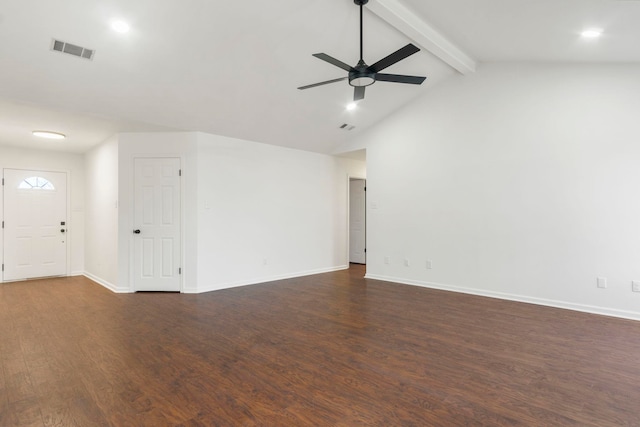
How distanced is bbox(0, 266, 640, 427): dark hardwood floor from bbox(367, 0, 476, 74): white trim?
11.1ft

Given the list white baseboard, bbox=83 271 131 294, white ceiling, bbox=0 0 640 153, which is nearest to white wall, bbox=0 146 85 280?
white baseboard, bbox=83 271 131 294

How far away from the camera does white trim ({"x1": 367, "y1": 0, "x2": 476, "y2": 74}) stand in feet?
11.1

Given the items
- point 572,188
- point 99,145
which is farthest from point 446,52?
point 99,145

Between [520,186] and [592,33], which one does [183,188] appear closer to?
[520,186]

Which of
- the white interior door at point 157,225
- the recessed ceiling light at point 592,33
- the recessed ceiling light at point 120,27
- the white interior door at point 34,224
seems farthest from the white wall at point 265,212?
the recessed ceiling light at point 592,33

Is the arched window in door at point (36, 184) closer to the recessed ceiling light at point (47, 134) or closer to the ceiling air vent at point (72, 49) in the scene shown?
the recessed ceiling light at point (47, 134)

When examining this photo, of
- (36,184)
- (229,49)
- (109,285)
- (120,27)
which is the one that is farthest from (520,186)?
(36,184)

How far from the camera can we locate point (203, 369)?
2.59 meters

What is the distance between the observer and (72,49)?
312 cm

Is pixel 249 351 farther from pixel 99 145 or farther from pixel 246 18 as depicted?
pixel 99 145

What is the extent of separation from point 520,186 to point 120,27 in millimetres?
5181

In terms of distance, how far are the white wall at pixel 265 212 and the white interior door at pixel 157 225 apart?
403 mm

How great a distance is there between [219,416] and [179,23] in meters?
3.34

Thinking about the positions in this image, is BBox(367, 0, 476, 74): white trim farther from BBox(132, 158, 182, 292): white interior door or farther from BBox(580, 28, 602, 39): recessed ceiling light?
BBox(132, 158, 182, 292): white interior door
